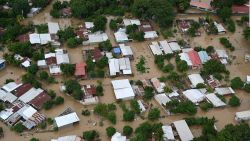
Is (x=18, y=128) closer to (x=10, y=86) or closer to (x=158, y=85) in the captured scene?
(x=10, y=86)

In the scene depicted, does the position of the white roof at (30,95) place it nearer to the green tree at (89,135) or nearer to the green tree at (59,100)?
the green tree at (59,100)

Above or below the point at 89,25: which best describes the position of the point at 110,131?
below

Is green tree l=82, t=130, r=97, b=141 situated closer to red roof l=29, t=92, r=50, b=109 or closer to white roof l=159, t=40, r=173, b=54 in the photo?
red roof l=29, t=92, r=50, b=109

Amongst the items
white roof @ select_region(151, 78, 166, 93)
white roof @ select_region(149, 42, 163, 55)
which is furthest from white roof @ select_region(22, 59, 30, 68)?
white roof @ select_region(149, 42, 163, 55)

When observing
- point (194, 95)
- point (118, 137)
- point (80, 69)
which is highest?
point (80, 69)

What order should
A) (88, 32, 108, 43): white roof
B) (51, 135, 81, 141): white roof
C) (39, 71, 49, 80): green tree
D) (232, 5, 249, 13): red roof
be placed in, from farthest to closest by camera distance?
(232, 5, 249, 13): red roof < (88, 32, 108, 43): white roof < (39, 71, 49, 80): green tree < (51, 135, 81, 141): white roof

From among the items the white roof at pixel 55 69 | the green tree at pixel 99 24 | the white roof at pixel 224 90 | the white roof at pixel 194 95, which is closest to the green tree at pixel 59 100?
the white roof at pixel 55 69

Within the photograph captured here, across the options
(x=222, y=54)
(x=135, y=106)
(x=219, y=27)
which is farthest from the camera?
(x=219, y=27)

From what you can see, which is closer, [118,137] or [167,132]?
[118,137]

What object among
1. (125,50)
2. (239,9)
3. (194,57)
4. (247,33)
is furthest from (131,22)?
(239,9)
